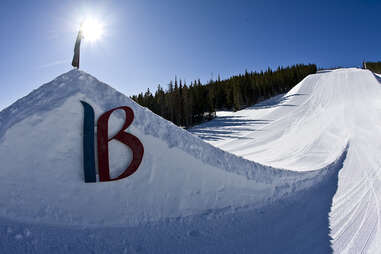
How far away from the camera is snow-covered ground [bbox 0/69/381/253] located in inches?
105

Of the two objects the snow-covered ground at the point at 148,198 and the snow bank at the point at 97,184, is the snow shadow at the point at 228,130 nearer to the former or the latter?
the snow-covered ground at the point at 148,198

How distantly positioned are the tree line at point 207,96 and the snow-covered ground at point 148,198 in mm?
27618

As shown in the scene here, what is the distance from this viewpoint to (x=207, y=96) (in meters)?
36.7

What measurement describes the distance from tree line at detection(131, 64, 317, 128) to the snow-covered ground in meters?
27.6

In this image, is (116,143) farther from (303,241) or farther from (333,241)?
(333,241)

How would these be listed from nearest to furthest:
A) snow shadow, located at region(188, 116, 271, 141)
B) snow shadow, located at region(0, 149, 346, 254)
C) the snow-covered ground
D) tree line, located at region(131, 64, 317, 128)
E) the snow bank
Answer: snow shadow, located at region(0, 149, 346, 254)
the snow-covered ground
the snow bank
snow shadow, located at region(188, 116, 271, 141)
tree line, located at region(131, 64, 317, 128)

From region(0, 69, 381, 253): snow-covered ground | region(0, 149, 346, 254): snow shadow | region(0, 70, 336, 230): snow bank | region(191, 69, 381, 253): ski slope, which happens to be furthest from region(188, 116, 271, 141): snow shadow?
region(0, 149, 346, 254): snow shadow

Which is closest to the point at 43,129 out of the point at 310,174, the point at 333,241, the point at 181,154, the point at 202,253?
the point at 181,154

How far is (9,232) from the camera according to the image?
8.51 feet

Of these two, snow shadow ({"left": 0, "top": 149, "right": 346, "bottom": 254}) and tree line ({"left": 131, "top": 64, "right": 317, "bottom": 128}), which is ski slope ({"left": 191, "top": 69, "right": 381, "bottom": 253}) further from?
tree line ({"left": 131, "top": 64, "right": 317, "bottom": 128})

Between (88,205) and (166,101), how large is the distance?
32.5 m

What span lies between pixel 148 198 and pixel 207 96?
34253mm

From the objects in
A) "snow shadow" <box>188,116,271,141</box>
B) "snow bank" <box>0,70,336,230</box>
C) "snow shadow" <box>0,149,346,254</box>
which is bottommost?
"snow shadow" <box>0,149,346,254</box>

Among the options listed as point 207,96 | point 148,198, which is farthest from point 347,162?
point 207,96
